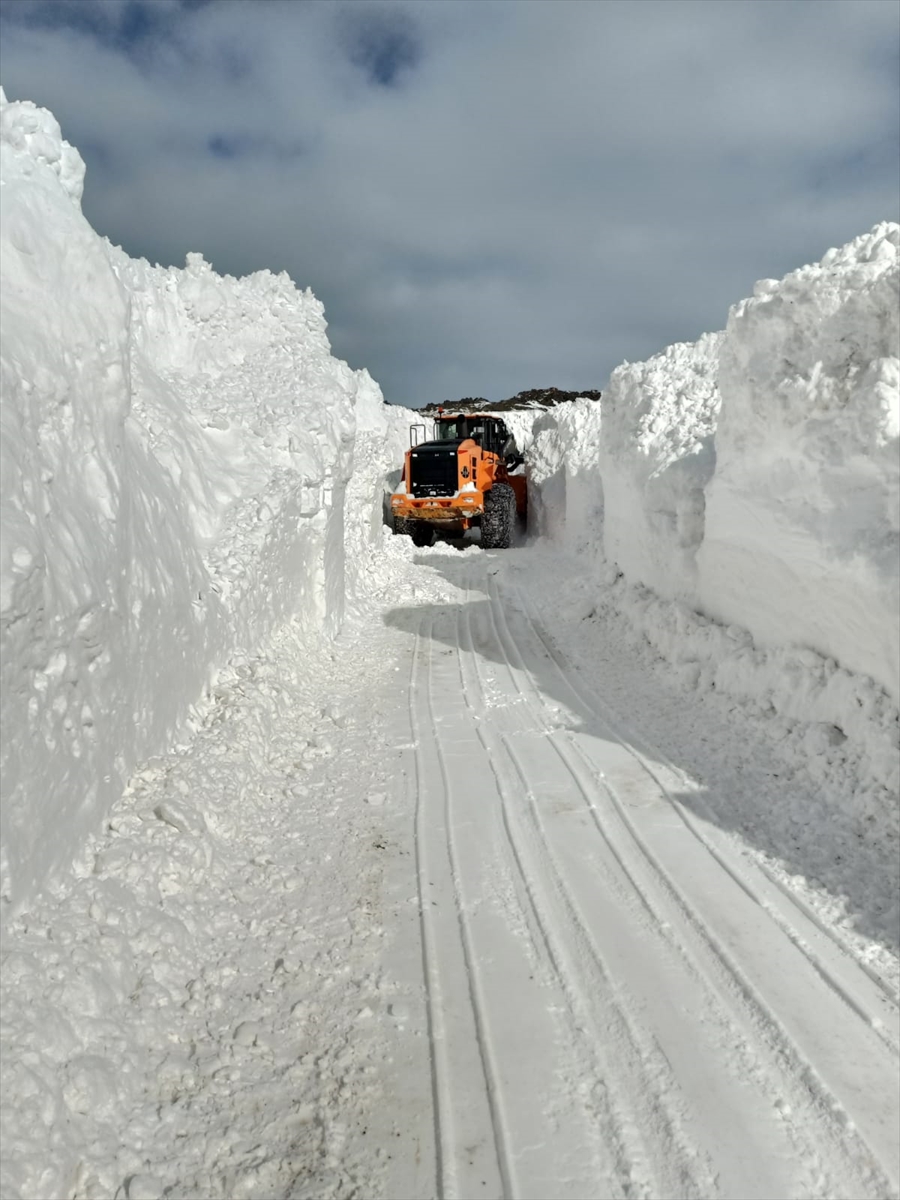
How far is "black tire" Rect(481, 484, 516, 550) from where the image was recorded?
18031mm

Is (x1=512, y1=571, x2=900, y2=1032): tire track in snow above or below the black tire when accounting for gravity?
below

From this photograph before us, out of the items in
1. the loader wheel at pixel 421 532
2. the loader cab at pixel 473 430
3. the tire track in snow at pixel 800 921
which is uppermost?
the loader cab at pixel 473 430

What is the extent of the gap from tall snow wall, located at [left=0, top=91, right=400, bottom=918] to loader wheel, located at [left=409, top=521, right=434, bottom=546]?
9.00 metres

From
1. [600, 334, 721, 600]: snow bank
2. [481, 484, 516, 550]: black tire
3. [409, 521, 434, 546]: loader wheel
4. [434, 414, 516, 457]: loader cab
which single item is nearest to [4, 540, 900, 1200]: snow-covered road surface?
[600, 334, 721, 600]: snow bank

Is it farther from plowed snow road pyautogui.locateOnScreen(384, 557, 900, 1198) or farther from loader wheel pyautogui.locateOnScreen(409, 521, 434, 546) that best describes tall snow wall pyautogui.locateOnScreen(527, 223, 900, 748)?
loader wheel pyautogui.locateOnScreen(409, 521, 434, 546)

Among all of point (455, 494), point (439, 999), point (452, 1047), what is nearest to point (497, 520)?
point (455, 494)

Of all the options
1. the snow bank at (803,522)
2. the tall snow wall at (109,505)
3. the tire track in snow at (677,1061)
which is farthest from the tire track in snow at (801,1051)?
the tall snow wall at (109,505)

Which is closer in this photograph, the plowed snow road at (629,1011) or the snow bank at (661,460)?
the plowed snow road at (629,1011)

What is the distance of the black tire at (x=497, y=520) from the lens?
18.0 meters

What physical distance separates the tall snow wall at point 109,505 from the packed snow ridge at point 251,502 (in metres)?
0.02

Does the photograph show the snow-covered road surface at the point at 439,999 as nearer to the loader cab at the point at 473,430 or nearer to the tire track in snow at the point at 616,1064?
the tire track in snow at the point at 616,1064

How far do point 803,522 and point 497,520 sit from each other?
1191 centimetres

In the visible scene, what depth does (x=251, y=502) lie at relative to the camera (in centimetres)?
763

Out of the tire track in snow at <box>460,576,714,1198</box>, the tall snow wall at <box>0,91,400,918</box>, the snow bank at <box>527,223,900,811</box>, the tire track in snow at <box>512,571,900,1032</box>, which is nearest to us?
the tire track in snow at <box>460,576,714,1198</box>
